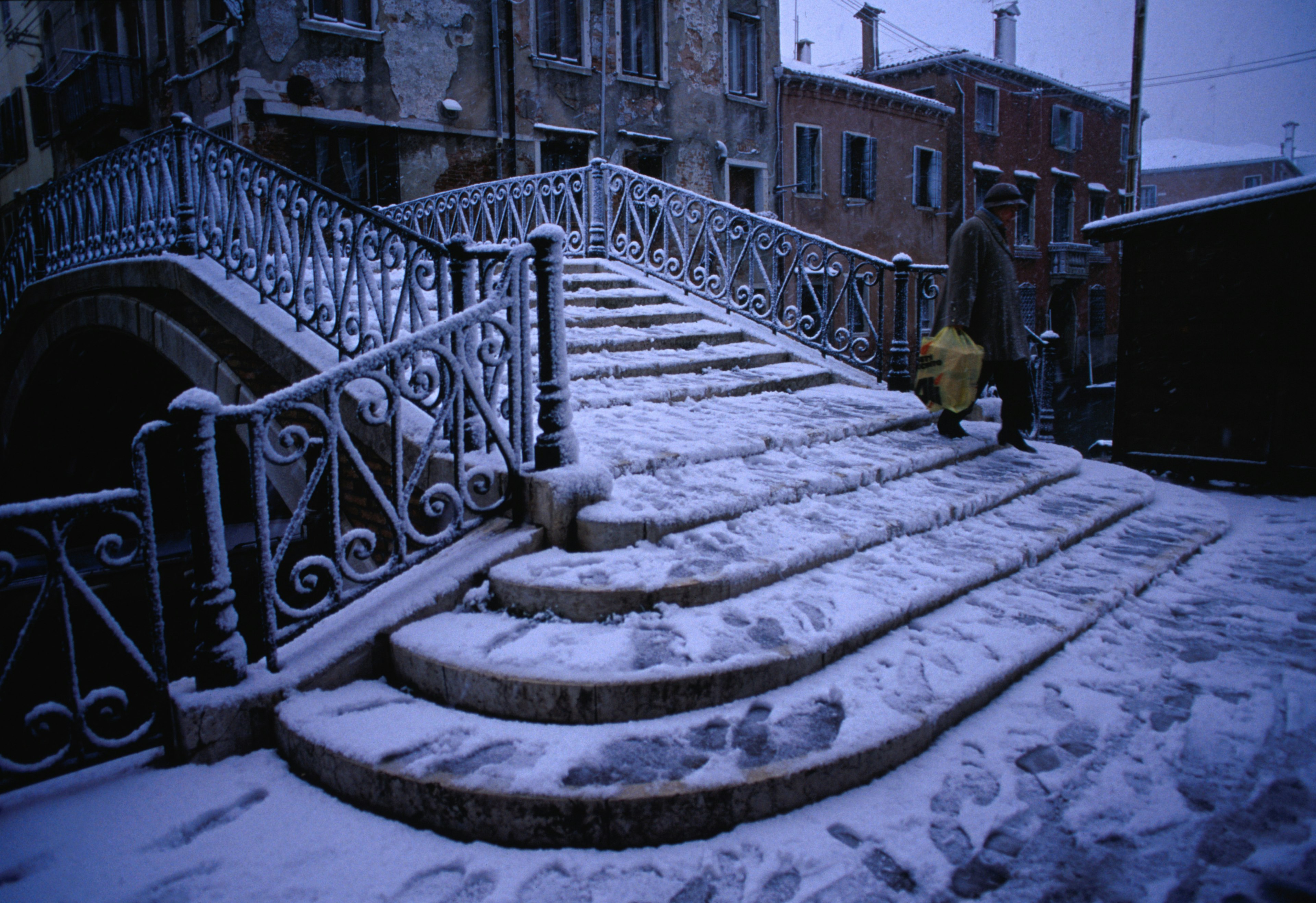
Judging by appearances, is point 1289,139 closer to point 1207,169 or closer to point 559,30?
point 1207,169

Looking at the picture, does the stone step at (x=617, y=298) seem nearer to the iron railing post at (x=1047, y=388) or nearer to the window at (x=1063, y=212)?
the iron railing post at (x=1047, y=388)

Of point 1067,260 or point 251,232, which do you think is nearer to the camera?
point 251,232

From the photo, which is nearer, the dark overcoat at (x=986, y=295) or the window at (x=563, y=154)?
the dark overcoat at (x=986, y=295)

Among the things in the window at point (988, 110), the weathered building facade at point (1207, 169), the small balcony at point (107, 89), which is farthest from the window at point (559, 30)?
the weathered building facade at point (1207, 169)

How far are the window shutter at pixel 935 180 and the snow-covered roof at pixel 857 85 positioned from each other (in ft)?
4.30

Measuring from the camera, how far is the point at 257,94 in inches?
478

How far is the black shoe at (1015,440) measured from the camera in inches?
235

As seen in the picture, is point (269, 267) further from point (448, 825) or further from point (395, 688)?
point (448, 825)

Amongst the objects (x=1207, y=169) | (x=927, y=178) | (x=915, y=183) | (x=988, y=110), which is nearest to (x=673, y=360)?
(x=915, y=183)

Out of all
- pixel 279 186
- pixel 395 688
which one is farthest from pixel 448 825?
pixel 279 186

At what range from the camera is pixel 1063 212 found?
30438mm

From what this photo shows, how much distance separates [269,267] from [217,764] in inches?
164

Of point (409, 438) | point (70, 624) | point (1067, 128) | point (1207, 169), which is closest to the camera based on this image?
point (70, 624)

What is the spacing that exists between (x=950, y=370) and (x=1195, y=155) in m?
54.0
